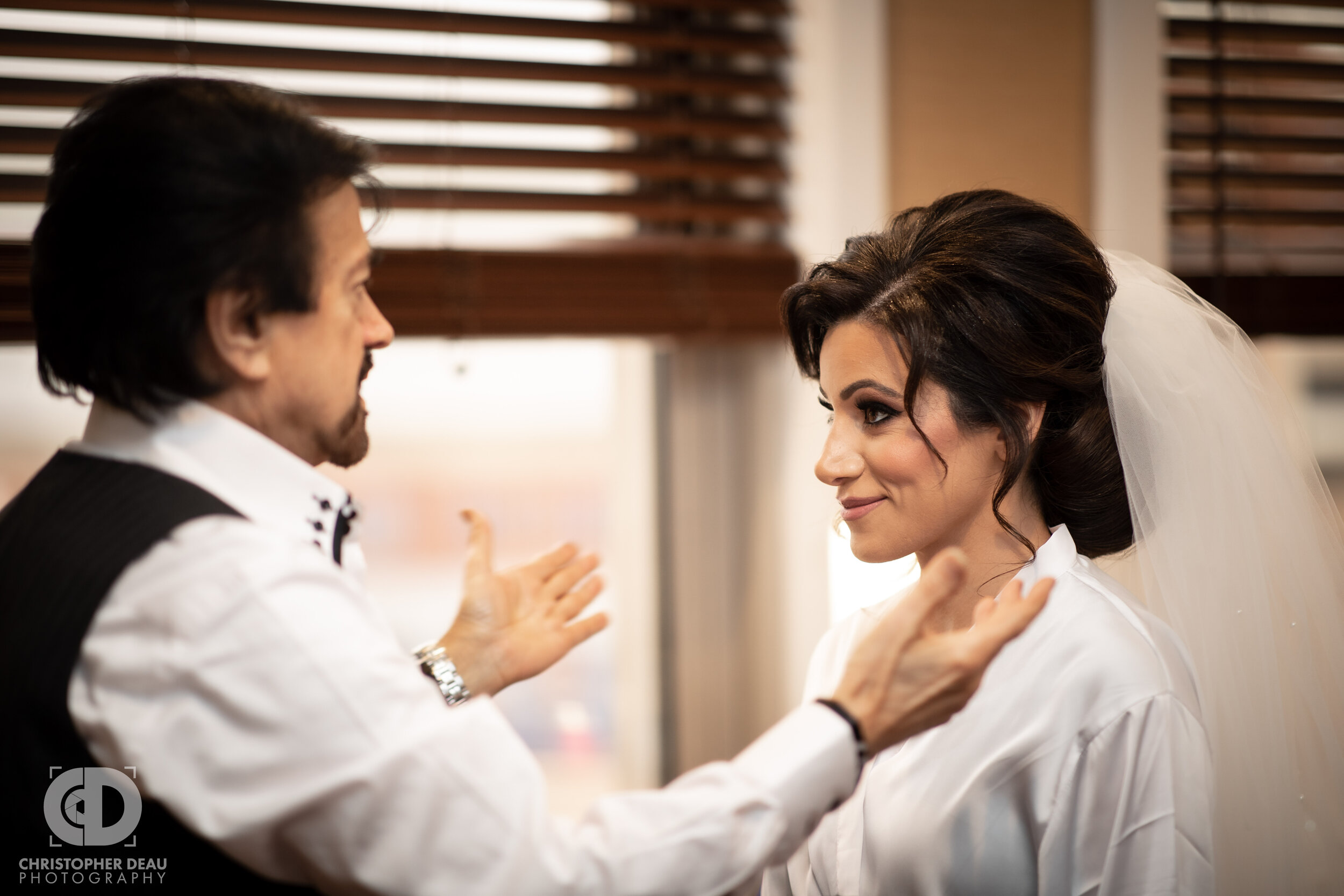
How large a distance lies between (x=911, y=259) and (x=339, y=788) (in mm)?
849

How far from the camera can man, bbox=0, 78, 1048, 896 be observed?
0.72 metres

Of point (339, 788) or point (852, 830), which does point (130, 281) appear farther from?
point (852, 830)

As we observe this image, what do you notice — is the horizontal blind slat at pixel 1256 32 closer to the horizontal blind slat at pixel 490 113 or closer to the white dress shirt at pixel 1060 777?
the horizontal blind slat at pixel 490 113

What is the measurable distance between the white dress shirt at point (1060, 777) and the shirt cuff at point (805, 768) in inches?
12.9

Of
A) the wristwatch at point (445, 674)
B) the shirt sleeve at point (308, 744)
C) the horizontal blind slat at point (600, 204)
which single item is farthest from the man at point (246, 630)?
the horizontal blind slat at point (600, 204)

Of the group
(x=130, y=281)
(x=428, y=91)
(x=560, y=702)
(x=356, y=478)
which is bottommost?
(x=560, y=702)

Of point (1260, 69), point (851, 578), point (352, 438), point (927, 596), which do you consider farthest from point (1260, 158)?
point (352, 438)

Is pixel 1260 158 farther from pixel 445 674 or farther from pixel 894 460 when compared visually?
pixel 445 674

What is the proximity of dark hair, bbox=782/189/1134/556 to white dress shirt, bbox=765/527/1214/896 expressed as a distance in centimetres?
8

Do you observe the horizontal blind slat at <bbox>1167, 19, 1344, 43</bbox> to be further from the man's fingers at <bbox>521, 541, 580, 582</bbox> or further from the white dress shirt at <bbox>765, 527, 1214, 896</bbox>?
the man's fingers at <bbox>521, 541, 580, 582</bbox>

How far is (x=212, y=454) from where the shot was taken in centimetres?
82

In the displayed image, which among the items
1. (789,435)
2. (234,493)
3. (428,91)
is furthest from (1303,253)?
(234,493)

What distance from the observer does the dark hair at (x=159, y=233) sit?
78cm

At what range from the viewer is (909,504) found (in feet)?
3.71
